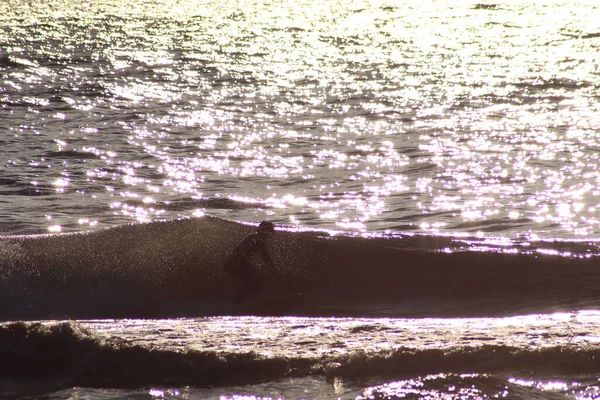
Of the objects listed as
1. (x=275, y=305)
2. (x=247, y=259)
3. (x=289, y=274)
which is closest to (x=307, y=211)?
(x=289, y=274)

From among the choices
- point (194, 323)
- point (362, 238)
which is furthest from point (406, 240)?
point (194, 323)

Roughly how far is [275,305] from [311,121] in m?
10.4

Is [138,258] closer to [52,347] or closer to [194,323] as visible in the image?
[194,323]

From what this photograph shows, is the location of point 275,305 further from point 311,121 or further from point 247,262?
point 311,121

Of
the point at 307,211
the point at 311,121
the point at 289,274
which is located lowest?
the point at 289,274

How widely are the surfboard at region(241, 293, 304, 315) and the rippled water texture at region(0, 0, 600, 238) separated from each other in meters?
3.12

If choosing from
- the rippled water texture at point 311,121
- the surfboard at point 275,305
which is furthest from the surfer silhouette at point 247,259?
the rippled water texture at point 311,121

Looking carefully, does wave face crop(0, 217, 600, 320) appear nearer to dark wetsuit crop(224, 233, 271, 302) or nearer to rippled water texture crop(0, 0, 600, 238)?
dark wetsuit crop(224, 233, 271, 302)

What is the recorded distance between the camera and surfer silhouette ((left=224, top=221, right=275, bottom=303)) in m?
9.20

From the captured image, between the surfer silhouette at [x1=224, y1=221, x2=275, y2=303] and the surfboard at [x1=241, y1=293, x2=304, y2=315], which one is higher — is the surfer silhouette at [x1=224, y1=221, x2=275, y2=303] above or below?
above

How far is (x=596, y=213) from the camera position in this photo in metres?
12.3

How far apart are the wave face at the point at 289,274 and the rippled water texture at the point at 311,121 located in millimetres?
1603

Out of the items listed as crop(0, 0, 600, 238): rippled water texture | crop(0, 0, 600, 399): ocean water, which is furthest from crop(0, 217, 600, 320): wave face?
crop(0, 0, 600, 238): rippled water texture

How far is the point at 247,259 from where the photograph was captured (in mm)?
9328
